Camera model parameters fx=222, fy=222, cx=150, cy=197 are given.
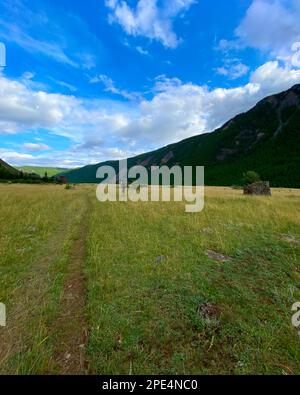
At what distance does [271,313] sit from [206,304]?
1.30 metres

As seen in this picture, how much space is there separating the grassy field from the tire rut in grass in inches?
0.7

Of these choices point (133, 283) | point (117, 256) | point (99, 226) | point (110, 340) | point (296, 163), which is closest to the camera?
point (110, 340)

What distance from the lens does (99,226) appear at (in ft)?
40.0

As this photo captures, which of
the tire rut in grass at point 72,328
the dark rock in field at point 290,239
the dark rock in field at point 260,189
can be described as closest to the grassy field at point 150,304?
the tire rut in grass at point 72,328

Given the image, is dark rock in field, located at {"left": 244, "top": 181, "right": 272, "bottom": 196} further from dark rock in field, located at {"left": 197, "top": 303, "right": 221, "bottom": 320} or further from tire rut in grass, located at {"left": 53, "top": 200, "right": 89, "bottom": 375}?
tire rut in grass, located at {"left": 53, "top": 200, "right": 89, "bottom": 375}

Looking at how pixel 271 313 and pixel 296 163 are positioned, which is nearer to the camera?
pixel 271 313

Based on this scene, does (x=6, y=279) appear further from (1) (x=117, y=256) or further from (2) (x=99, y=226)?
(2) (x=99, y=226)

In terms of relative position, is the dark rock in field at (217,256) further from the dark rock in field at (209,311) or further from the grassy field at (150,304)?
the dark rock in field at (209,311)

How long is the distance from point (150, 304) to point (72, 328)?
163 cm

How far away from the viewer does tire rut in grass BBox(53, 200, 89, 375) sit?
11.2ft

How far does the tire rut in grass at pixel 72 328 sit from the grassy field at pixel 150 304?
2 centimetres

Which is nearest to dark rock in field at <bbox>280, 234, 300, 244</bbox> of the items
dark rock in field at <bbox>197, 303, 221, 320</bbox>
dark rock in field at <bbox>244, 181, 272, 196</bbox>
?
dark rock in field at <bbox>197, 303, 221, 320</bbox>
